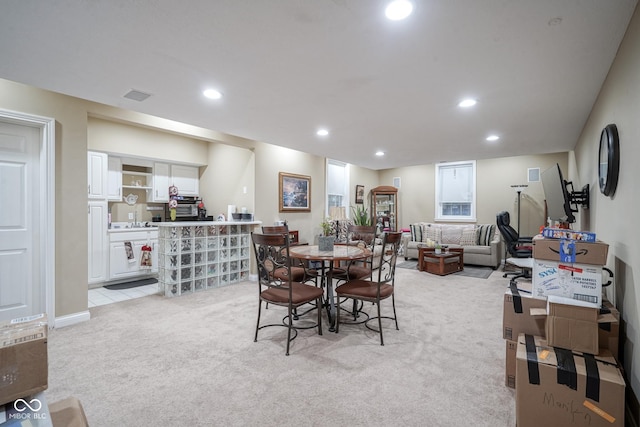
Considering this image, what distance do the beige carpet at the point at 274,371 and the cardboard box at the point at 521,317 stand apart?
1.34 ft

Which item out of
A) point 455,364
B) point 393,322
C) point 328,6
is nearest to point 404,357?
point 455,364

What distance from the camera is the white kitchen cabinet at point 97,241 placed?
4.37 meters

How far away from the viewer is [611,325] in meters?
1.58

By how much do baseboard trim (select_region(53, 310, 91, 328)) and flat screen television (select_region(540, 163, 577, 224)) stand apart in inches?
201

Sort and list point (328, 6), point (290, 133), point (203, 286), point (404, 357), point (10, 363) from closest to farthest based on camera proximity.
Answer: point (10, 363)
point (328, 6)
point (404, 357)
point (290, 133)
point (203, 286)

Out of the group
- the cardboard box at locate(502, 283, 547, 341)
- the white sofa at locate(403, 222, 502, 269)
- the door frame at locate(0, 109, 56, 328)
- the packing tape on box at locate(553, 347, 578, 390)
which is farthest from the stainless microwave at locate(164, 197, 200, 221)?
the packing tape on box at locate(553, 347, 578, 390)

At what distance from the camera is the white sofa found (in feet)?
19.7

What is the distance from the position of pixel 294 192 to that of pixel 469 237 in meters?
3.98

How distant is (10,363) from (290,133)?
339 cm

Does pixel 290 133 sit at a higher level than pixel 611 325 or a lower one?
higher

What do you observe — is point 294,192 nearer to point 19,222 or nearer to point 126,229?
point 126,229

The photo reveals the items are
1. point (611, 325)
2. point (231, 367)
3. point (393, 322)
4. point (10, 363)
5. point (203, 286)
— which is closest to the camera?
point (10, 363)

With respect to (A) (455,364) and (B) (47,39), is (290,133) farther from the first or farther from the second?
(A) (455,364)

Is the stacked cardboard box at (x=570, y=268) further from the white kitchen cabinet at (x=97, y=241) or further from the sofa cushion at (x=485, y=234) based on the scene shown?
the white kitchen cabinet at (x=97, y=241)
